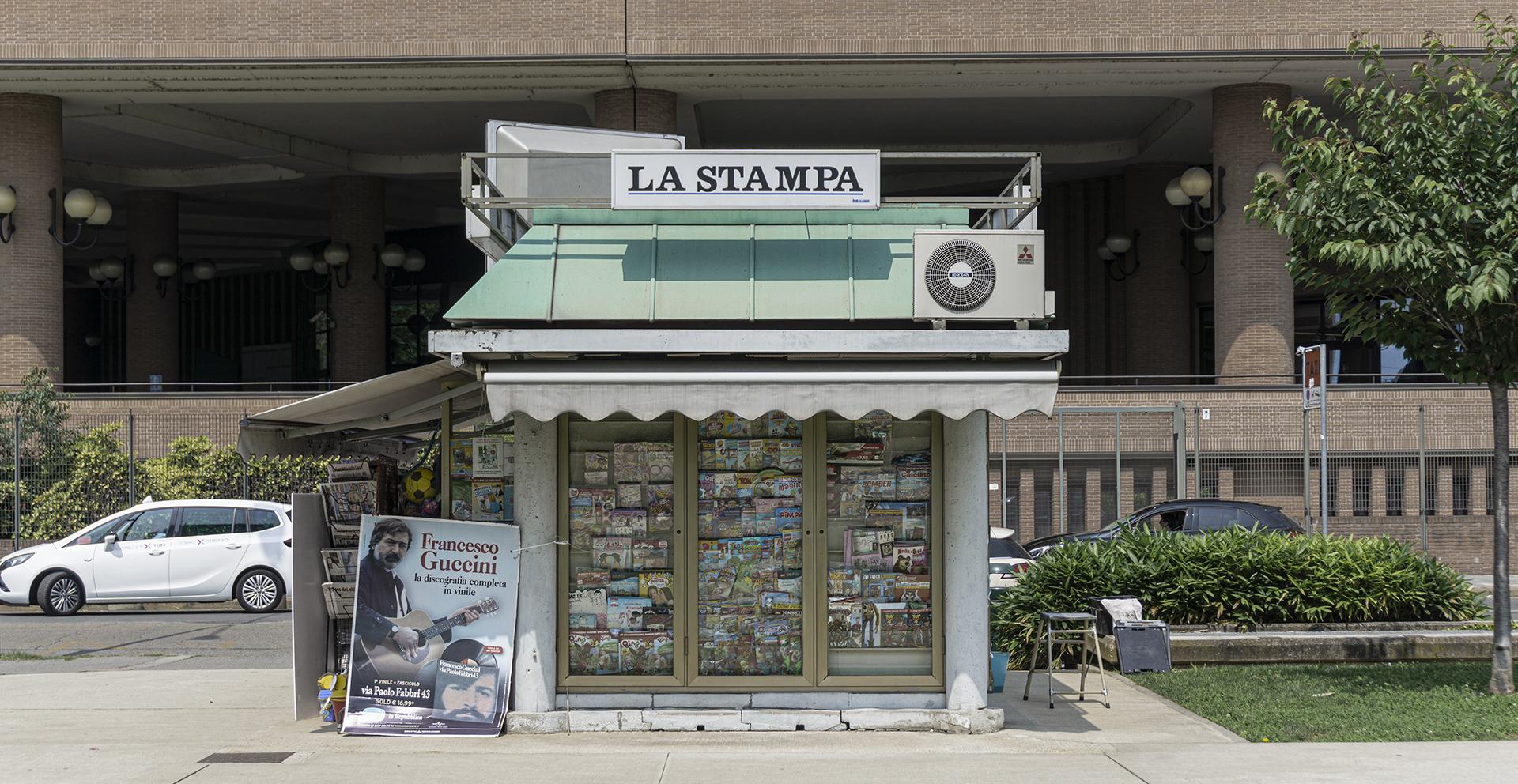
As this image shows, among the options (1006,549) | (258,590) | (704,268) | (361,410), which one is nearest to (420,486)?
(361,410)

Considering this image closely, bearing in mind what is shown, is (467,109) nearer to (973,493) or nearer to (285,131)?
(285,131)

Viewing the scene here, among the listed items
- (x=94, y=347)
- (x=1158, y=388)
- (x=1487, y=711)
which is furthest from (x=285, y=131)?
(x=94, y=347)

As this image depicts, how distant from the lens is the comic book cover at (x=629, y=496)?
9781 millimetres

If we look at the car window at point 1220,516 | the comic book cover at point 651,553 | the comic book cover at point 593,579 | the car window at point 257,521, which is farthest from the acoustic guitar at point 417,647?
the car window at point 1220,516

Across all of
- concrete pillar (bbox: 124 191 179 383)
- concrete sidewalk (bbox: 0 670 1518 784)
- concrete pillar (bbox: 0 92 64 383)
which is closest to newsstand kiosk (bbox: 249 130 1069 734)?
concrete sidewalk (bbox: 0 670 1518 784)

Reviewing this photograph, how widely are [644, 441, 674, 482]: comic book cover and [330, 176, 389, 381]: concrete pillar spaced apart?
87.1 ft

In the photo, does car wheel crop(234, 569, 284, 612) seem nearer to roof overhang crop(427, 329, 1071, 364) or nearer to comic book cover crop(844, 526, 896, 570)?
roof overhang crop(427, 329, 1071, 364)

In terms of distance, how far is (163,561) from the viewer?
19.0m

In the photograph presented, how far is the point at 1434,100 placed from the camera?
11.4 m

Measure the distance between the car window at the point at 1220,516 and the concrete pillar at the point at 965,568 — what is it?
1065 cm

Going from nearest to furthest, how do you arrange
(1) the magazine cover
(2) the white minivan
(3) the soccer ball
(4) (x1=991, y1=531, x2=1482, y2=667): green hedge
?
(1) the magazine cover, (3) the soccer ball, (4) (x1=991, y1=531, x2=1482, y2=667): green hedge, (2) the white minivan

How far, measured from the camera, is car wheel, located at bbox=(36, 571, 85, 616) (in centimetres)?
1903

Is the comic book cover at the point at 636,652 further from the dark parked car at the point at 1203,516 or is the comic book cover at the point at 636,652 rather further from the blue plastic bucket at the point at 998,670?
the dark parked car at the point at 1203,516

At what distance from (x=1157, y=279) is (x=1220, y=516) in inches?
635
